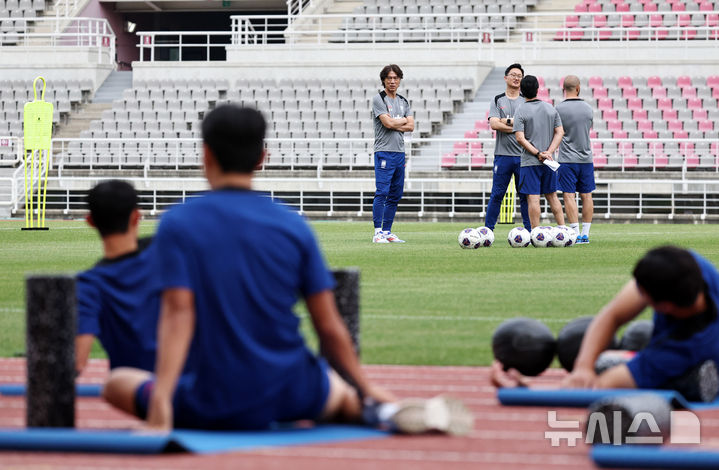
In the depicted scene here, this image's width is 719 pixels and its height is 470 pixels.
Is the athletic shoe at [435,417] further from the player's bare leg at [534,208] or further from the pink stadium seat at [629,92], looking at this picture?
the pink stadium seat at [629,92]

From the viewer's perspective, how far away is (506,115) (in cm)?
1703

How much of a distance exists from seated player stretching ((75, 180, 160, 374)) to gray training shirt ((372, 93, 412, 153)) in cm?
1219

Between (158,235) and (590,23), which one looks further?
(590,23)

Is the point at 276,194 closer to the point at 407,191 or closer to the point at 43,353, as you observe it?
the point at 407,191

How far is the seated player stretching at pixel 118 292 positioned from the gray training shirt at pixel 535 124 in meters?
11.4

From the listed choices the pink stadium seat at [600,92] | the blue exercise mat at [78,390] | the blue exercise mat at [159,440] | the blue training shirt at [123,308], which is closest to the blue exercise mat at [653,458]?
the blue exercise mat at [159,440]

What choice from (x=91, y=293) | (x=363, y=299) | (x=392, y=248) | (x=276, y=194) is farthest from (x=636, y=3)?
(x=91, y=293)

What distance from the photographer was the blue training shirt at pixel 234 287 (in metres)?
4.18

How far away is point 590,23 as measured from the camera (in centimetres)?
3788

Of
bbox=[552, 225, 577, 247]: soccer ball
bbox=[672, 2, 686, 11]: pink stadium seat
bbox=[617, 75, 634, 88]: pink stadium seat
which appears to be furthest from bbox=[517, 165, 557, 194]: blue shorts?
bbox=[672, 2, 686, 11]: pink stadium seat

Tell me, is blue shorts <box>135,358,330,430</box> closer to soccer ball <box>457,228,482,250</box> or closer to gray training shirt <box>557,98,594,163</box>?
soccer ball <box>457,228,482,250</box>

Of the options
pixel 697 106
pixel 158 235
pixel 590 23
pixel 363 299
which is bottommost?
pixel 363 299

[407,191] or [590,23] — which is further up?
[590,23]

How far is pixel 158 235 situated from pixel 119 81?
36.5 metres
